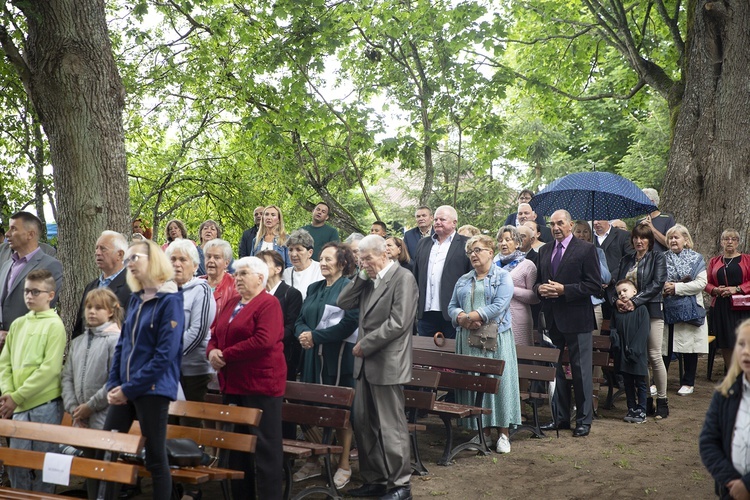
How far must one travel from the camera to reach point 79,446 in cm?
503

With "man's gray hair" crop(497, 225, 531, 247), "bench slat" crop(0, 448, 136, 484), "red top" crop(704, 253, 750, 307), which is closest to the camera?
"bench slat" crop(0, 448, 136, 484)

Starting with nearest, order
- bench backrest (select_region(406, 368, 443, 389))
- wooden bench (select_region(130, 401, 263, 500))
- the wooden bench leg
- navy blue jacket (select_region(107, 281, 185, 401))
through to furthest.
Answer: navy blue jacket (select_region(107, 281, 185, 401)) → wooden bench (select_region(130, 401, 263, 500)) → the wooden bench leg → bench backrest (select_region(406, 368, 443, 389))

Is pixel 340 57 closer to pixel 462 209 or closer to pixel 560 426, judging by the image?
pixel 560 426

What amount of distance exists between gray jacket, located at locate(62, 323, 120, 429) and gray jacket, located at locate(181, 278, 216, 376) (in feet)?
2.11

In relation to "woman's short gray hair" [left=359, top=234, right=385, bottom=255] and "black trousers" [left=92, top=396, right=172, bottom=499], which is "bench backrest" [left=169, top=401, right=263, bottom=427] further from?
"woman's short gray hair" [left=359, top=234, right=385, bottom=255]

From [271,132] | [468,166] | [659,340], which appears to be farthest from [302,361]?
[468,166]

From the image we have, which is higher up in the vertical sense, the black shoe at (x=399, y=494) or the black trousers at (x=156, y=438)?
the black trousers at (x=156, y=438)

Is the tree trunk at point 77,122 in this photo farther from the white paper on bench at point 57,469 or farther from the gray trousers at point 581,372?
the gray trousers at point 581,372

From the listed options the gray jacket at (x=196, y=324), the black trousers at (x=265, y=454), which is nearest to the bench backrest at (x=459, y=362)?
the gray jacket at (x=196, y=324)

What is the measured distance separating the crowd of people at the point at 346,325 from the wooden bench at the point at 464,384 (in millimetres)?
217

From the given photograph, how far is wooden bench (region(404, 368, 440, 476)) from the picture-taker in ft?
23.7

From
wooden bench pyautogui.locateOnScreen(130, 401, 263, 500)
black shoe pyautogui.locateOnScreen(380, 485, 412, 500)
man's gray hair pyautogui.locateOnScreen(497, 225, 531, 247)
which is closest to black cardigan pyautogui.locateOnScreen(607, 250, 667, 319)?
man's gray hair pyautogui.locateOnScreen(497, 225, 531, 247)

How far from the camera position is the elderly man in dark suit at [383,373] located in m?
6.29

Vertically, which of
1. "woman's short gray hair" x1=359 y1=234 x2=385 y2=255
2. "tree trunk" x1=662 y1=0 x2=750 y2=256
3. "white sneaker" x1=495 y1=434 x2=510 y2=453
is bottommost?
"white sneaker" x1=495 y1=434 x2=510 y2=453
